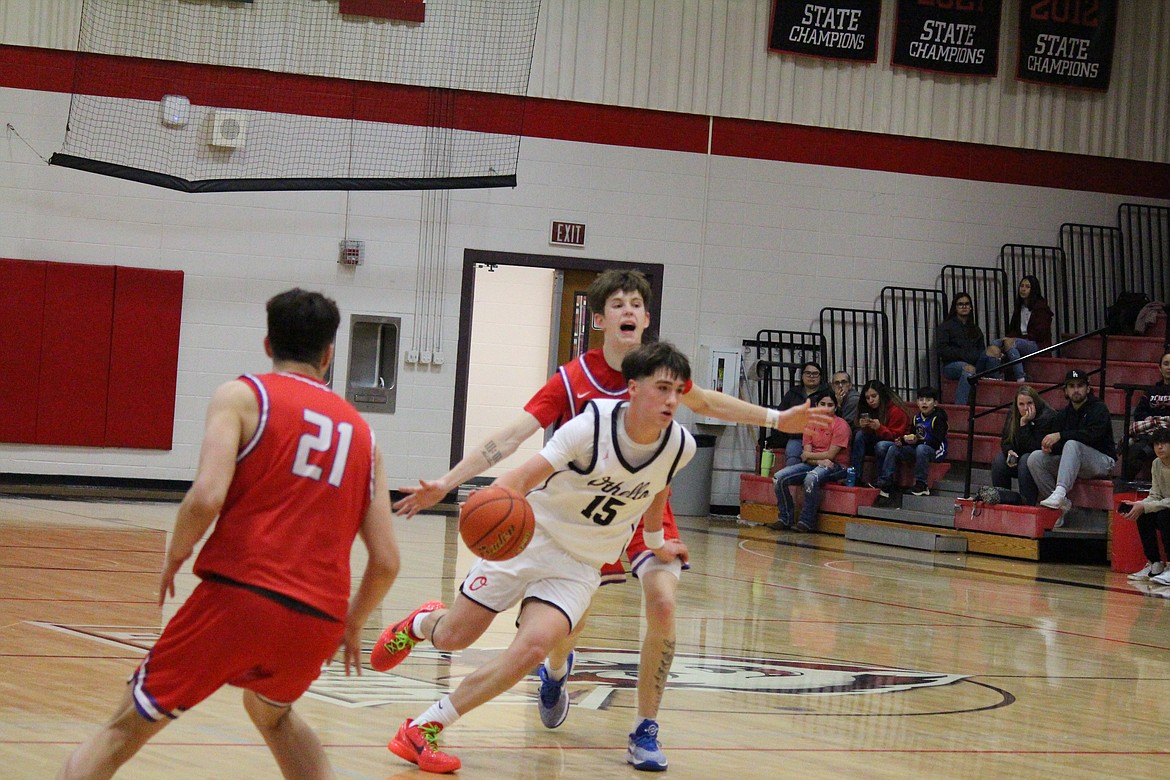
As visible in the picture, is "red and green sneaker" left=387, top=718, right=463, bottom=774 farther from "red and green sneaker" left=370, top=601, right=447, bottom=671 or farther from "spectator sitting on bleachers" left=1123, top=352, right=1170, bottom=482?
"spectator sitting on bleachers" left=1123, top=352, right=1170, bottom=482

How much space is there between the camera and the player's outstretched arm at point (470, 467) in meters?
3.81

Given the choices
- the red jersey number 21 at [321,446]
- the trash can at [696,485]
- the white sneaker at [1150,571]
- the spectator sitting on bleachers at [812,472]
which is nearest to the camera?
the red jersey number 21 at [321,446]

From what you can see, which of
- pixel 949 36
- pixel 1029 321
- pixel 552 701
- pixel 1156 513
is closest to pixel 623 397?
pixel 552 701

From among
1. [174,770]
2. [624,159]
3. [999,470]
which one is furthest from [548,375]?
[174,770]

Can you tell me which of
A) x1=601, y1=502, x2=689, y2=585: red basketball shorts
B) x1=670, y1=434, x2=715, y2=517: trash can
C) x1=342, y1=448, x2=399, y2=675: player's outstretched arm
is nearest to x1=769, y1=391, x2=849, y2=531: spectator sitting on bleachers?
x1=670, y1=434, x2=715, y2=517: trash can

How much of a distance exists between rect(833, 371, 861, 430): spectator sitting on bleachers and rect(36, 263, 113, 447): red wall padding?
7.60m

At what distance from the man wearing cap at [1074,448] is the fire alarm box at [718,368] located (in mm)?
3688

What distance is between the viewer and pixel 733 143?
15.0 meters

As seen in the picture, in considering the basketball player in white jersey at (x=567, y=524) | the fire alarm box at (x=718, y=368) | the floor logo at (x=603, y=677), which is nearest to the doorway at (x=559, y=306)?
the fire alarm box at (x=718, y=368)

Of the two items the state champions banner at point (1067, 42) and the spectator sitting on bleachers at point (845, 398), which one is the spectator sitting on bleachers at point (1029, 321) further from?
the state champions banner at point (1067, 42)

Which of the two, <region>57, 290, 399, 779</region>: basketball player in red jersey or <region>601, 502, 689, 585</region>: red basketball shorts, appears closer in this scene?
<region>57, 290, 399, 779</region>: basketball player in red jersey

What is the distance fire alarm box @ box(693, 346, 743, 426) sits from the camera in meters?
14.9

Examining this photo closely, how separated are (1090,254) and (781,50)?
4592mm

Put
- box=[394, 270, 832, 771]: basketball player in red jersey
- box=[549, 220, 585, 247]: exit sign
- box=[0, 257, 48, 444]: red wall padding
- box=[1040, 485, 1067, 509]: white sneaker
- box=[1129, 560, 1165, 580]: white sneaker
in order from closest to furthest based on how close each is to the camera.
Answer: box=[394, 270, 832, 771]: basketball player in red jersey, box=[1129, 560, 1165, 580]: white sneaker, box=[1040, 485, 1067, 509]: white sneaker, box=[0, 257, 48, 444]: red wall padding, box=[549, 220, 585, 247]: exit sign
